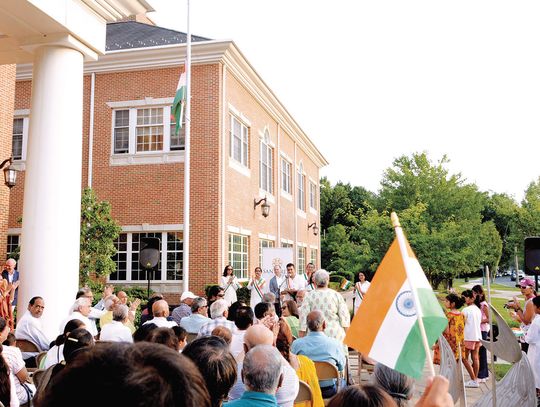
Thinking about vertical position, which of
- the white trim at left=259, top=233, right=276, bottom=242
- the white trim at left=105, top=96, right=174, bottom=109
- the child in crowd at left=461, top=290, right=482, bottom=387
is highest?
the white trim at left=105, top=96, right=174, bottom=109

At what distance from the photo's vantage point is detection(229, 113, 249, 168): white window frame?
20938mm

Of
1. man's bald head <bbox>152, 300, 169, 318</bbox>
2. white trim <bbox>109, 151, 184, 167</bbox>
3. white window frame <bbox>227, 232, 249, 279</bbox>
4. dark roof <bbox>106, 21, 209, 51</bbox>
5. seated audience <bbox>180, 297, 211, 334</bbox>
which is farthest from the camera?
dark roof <bbox>106, 21, 209, 51</bbox>

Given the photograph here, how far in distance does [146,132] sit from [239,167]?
147 inches

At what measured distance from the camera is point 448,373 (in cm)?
469

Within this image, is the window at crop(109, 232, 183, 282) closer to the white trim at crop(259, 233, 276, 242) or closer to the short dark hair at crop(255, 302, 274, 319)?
the white trim at crop(259, 233, 276, 242)

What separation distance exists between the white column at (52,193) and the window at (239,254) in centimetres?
1124

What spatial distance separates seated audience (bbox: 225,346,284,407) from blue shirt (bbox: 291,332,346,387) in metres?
2.70

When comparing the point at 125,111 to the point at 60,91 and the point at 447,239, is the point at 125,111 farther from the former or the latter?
the point at 447,239

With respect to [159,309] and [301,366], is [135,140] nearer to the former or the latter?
[159,309]

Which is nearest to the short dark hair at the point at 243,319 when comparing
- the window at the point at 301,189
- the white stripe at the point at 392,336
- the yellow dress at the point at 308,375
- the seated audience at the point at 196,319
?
the yellow dress at the point at 308,375

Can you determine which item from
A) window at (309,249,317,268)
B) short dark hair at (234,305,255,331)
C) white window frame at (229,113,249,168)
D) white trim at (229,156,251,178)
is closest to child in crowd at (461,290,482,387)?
short dark hair at (234,305,255,331)

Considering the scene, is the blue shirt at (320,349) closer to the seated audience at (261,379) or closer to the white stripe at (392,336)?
the seated audience at (261,379)

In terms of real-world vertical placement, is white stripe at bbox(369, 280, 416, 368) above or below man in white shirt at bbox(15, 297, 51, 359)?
above

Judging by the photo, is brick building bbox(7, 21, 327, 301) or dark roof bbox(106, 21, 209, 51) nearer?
brick building bbox(7, 21, 327, 301)
